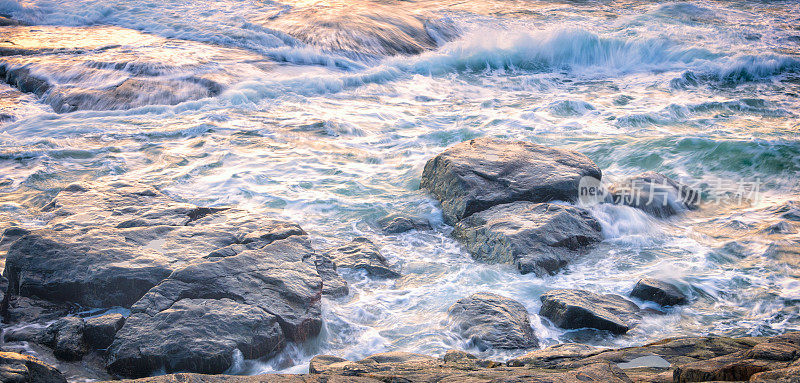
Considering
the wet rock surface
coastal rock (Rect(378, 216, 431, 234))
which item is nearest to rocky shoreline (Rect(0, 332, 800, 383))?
the wet rock surface

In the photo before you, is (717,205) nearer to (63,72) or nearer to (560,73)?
(560,73)

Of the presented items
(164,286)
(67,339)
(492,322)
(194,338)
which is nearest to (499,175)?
(492,322)

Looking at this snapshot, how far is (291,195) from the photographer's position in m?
6.61

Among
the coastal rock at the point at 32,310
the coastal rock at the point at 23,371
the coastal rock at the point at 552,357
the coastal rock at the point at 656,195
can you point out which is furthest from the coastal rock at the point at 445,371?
the coastal rock at the point at 656,195

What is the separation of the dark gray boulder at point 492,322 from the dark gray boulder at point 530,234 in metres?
0.75

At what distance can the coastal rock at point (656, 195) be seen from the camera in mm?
6047

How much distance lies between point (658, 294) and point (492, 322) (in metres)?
1.47

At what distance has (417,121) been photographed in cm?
936

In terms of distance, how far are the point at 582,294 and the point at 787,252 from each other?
7.44ft

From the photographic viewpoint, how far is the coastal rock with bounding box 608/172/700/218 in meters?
6.05

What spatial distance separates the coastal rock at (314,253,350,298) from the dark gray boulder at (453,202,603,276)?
129 centimetres

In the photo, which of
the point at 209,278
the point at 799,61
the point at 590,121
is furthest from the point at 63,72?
the point at 799,61

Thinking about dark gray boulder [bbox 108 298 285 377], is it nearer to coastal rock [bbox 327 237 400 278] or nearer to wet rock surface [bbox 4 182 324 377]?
wet rock surface [bbox 4 182 324 377]

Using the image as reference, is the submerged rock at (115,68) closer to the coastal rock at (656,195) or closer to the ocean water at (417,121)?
the ocean water at (417,121)
